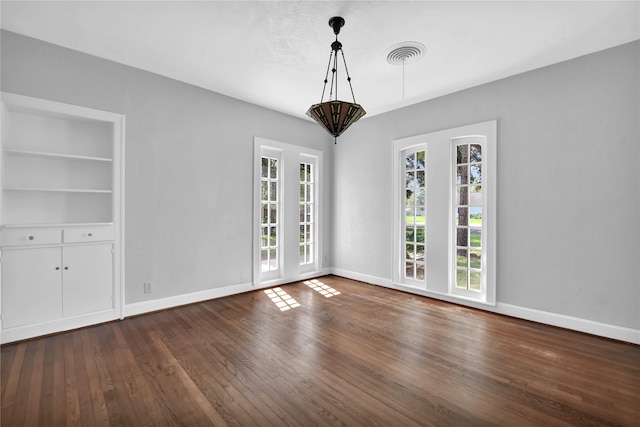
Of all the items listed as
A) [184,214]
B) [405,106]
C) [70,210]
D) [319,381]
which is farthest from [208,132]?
[319,381]

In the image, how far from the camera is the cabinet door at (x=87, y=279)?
3078mm

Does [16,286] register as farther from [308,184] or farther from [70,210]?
[308,184]

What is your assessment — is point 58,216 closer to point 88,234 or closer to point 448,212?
point 88,234

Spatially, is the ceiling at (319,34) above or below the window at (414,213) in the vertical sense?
above

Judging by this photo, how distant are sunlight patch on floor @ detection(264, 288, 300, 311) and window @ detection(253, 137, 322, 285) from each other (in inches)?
10.2

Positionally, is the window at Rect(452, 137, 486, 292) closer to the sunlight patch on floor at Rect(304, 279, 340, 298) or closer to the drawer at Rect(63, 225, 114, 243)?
the sunlight patch on floor at Rect(304, 279, 340, 298)

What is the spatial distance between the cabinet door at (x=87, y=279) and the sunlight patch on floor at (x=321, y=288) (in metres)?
2.68

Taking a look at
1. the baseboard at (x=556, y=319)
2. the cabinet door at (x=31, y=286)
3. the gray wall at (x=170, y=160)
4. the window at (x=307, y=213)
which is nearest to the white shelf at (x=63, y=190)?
the gray wall at (x=170, y=160)

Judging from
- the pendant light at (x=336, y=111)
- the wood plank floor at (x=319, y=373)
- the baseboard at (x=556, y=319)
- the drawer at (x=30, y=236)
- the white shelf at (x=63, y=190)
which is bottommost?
the wood plank floor at (x=319, y=373)

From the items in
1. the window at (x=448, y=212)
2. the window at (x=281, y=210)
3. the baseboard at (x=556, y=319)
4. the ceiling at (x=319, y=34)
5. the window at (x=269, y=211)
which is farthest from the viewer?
the window at (x=269, y=211)

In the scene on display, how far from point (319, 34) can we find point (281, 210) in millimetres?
2811

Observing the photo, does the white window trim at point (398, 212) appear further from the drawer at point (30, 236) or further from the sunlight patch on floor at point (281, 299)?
the drawer at point (30, 236)

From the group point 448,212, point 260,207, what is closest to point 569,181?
point 448,212

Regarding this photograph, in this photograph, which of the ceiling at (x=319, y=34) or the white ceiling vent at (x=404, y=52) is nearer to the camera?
the ceiling at (x=319, y=34)
